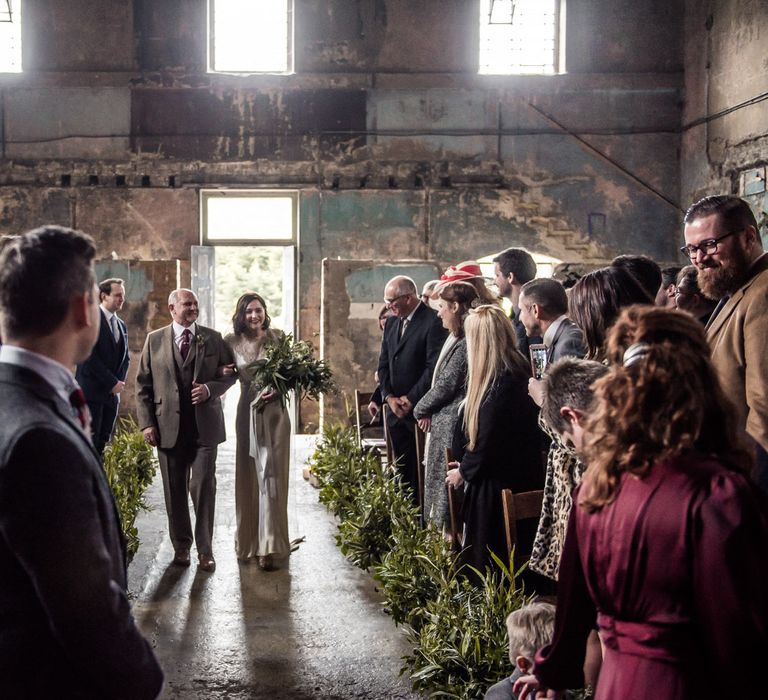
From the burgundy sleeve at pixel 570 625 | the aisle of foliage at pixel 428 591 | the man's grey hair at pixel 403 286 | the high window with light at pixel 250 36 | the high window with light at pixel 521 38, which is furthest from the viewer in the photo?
the high window with light at pixel 521 38

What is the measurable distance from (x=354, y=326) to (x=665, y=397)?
1163cm

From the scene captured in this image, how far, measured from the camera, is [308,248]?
45.5ft

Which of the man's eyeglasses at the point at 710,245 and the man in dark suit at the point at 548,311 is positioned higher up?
the man's eyeglasses at the point at 710,245

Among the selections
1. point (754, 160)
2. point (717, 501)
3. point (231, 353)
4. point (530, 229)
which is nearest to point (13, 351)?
point (717, 501)

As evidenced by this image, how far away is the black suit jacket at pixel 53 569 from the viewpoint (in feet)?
5.94

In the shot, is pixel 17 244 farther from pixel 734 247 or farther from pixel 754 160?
pixel 754 160

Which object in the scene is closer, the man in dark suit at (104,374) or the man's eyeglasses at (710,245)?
the man's eyeglasses at (710,245)

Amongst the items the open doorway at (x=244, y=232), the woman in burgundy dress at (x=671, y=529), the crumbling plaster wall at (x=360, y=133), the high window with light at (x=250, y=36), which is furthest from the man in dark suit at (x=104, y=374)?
the high window with light at (x=250, y=36)

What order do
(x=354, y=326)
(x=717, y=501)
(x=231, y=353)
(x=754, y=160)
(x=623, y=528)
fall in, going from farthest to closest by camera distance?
(x=354, y=326) → (x=754, y=160) → (x=231, y=353) → (x=623, y=528) → (x=717, y=501)

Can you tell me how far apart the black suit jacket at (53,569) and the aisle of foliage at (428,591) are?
2285mm

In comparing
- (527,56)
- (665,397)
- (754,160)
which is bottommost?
(665,397)

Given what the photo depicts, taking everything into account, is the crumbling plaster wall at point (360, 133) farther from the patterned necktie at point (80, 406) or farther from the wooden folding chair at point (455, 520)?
the patterned necktie at point (80, 406)

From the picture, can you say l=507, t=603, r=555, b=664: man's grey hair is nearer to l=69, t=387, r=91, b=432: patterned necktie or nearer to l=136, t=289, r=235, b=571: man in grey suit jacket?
l=69, t=387, r=91, b=432: patterned necktie

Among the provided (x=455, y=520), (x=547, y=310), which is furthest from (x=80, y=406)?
(x=455, y=520)
